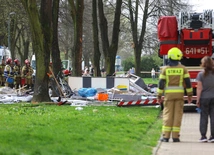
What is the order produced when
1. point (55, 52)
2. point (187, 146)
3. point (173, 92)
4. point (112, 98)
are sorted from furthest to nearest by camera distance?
point (55, 52)
point (112, 98)
point (173, 92)
point (187, 146)

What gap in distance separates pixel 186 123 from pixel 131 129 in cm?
288

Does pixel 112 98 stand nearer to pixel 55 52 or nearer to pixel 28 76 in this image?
pixel 55 52

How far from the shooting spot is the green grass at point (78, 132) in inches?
386

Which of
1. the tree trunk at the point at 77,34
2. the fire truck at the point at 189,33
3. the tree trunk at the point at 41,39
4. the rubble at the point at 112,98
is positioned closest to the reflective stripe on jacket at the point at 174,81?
the rubble at the point at 112,98

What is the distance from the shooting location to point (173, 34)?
67.7ft

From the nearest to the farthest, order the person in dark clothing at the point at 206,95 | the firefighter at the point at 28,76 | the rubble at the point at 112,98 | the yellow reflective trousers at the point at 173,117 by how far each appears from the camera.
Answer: the yellow reflective trousers at the point at 173,117
the person in dark clothing at the point at 206,95
the rubble at the point at 112,98
the firefighter at the point at 28,76

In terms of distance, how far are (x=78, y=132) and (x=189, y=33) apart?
30.4 ft

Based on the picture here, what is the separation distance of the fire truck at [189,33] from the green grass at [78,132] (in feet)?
10.8

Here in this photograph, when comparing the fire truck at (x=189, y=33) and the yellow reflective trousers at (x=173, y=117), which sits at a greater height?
the fire truck at (x=189, y=33)

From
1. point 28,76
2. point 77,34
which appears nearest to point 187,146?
point 77,34

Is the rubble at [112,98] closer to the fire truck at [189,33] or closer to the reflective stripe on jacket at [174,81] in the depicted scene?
the fire truck at [189,33]

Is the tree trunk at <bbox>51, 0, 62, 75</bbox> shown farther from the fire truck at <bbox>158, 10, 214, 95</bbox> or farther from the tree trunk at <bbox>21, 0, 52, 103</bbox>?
the fire truck at <bbox>158, 10, 214, 95</bbox>

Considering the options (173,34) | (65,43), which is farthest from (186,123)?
(65,43)

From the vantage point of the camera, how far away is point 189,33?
67.0 ft
